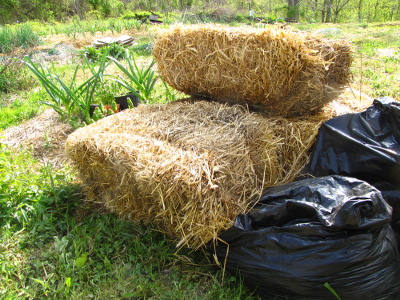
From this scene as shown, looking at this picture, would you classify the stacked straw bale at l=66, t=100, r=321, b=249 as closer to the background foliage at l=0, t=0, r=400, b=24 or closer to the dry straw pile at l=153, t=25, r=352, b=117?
the dry straw pile at l=153, t=25, r=352, b=117

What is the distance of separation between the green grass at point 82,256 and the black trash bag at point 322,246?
25cm

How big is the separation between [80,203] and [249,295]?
4.96 ft

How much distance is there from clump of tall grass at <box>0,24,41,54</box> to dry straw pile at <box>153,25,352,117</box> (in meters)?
5.83

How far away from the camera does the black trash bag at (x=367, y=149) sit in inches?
70.5

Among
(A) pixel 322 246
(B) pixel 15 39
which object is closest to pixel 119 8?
(B) pixel 15 39

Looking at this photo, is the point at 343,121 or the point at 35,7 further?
the point at 35,7

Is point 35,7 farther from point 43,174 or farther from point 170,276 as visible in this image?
point 170,276

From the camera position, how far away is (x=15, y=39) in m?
7.35

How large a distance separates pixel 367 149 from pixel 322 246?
0.74 m

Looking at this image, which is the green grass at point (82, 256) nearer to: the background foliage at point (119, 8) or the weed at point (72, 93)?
the weed at point (72, 93)

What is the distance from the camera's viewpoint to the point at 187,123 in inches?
88.5

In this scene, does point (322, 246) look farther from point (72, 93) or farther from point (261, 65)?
point (72, 93)

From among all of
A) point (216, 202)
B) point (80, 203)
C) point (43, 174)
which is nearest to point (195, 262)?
point (216, 202)

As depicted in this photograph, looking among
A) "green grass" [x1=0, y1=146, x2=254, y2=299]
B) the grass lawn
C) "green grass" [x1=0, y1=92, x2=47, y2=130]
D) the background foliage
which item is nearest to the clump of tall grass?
"green grass" [x1=0, y1=92, x2=47, y2=130]
